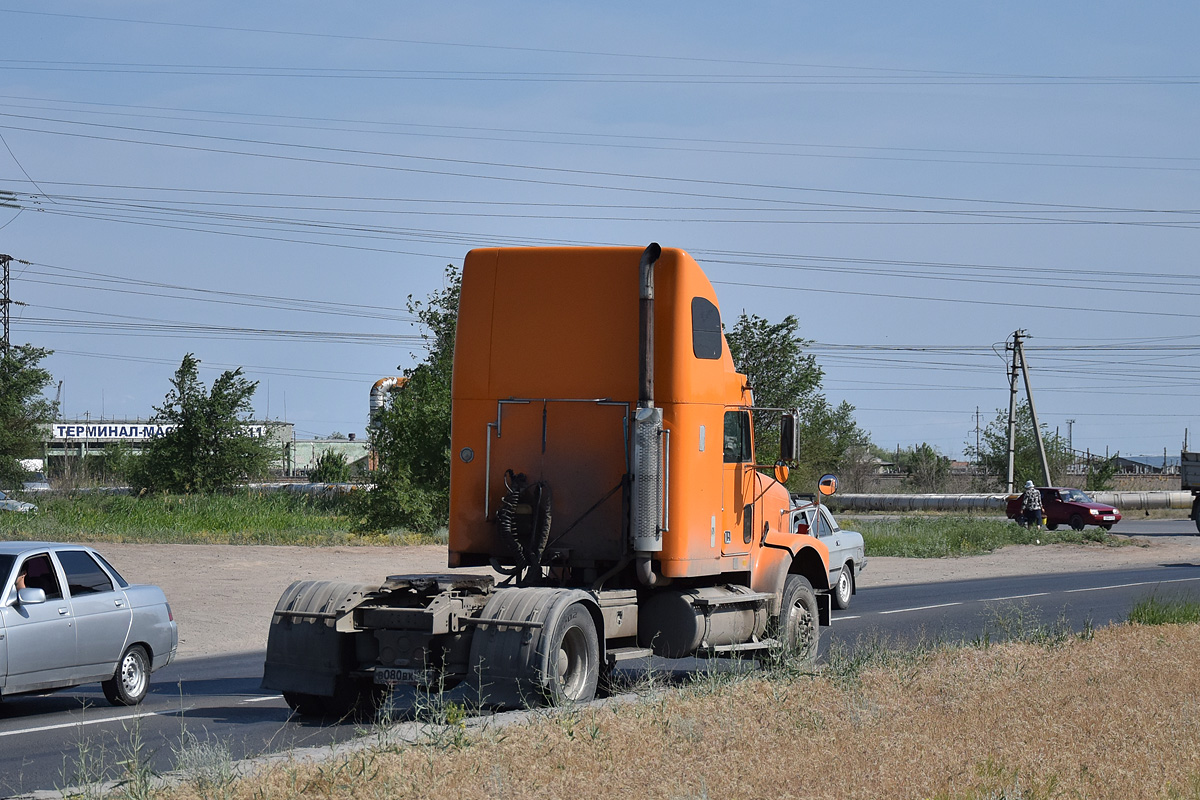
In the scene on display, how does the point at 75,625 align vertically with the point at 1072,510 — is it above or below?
below

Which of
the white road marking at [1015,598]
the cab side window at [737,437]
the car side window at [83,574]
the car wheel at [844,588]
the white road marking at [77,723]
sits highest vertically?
the cab side window at [737,437]

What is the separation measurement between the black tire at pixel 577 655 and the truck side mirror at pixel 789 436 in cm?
284

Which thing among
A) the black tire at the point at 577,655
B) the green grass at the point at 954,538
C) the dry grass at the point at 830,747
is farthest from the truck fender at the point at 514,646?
the green grass at the point at 954,538

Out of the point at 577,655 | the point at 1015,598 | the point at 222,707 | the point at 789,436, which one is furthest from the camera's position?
the point at 1015,598

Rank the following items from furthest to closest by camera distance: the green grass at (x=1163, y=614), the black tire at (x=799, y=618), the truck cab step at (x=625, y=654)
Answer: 1. the green grass at (x=1163, y=614)
2. the black tire at (x=799, y=618)
3. the truck cab step at (x=625, y=654)

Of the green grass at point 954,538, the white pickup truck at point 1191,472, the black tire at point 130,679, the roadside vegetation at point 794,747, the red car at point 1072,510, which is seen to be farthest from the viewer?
the red car at point 1072,510

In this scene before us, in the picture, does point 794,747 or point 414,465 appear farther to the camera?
point 414,465

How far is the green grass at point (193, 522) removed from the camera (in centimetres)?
3234

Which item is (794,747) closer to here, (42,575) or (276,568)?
(42,575)

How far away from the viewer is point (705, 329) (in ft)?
37.4

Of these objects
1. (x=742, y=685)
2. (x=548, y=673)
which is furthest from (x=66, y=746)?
(x=742, y=685)

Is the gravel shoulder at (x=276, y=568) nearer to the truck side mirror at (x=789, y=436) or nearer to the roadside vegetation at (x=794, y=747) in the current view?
the truck side mirror at (x=789, y=436)

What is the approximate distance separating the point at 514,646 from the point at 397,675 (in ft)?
3.65

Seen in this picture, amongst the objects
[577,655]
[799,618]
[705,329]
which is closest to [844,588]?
[799,618]
